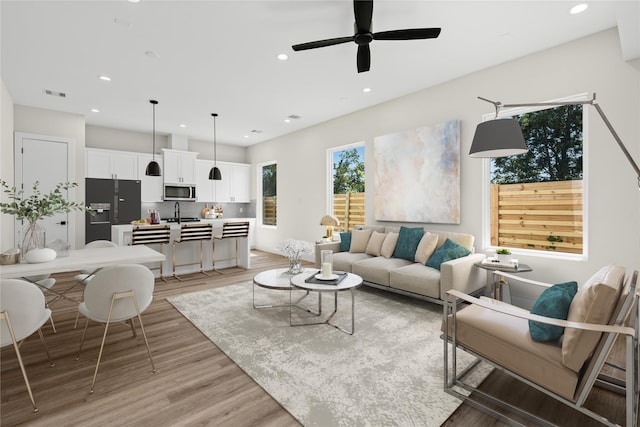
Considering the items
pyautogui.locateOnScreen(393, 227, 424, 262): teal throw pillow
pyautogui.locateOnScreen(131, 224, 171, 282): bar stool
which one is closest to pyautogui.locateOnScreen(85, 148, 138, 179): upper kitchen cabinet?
pyautogui.locateOnScreen(131, 224, 171, 282): bar stool

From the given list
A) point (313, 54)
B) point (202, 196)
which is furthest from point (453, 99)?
point (202, 196)

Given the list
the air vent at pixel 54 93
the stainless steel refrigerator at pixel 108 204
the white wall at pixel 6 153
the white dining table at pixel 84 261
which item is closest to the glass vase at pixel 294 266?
the white dining table at pixel 84 261

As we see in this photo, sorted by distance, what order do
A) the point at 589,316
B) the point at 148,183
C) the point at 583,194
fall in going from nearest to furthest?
1. the point at 589,316
2. the point at 583,194
3. the point at 148,183

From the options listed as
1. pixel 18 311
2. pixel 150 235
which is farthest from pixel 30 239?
pixel 150 235

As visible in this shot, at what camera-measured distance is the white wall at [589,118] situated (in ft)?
9.94

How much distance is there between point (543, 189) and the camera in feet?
12.1

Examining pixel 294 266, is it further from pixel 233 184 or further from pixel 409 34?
pixel 233 184

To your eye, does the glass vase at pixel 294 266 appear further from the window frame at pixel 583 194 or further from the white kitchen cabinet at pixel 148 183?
the white kitchen cabinet at pixel 148 183

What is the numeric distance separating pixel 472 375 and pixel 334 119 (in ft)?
16.8

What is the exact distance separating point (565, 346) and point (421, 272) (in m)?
2.05

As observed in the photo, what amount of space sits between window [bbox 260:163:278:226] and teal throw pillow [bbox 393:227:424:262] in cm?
430

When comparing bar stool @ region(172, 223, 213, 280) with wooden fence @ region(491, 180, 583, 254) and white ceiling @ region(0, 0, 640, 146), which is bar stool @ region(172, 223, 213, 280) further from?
wooden fence @ region(491, 180, 583, 254)

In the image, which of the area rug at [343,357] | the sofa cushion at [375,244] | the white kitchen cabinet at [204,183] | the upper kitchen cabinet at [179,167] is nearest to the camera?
the area rug at [343,357]

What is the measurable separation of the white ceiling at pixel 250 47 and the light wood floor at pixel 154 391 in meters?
3.04
